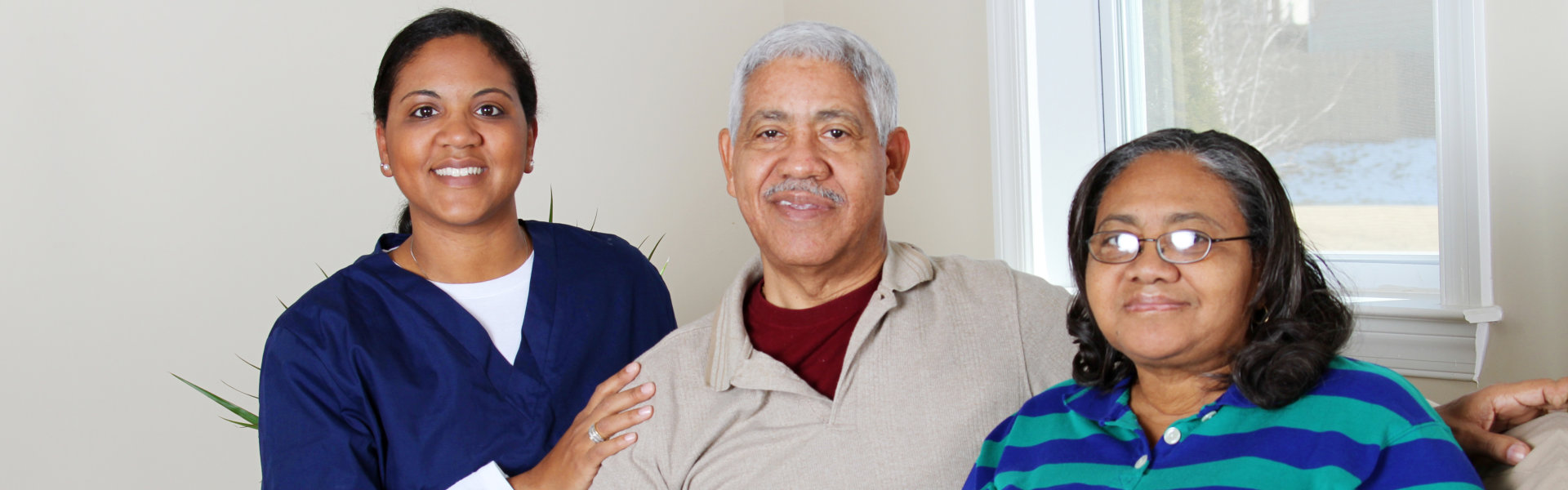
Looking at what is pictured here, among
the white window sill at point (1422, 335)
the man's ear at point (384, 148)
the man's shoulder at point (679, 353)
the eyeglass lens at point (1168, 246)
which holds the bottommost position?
the white window sill at point (1422, 335)

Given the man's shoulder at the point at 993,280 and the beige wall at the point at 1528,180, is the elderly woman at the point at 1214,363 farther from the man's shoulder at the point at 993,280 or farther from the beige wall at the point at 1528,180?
the beige wall at the point at 1528,180

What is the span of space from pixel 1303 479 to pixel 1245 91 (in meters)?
1.85

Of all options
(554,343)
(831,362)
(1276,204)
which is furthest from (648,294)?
(1276,204)

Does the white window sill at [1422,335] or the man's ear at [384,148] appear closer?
the man's ear at [384,148]

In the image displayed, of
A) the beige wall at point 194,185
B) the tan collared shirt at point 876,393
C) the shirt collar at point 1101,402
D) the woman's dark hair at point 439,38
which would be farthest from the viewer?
the beige wall at point 194,185

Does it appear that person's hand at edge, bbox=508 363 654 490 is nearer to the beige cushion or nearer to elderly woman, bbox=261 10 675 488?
elderly woman, bbox=261 10 675 488

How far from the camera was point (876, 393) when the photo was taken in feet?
4.94

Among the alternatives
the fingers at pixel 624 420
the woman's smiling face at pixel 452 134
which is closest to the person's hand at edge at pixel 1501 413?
the fingers at pixel 624 420

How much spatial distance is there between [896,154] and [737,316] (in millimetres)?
342

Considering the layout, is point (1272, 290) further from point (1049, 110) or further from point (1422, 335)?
point (1049, 110)

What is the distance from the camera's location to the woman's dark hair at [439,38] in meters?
1.85

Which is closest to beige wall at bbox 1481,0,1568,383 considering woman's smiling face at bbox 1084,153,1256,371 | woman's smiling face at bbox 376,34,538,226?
woman's smiling face at bbox 1084,153,1256,371

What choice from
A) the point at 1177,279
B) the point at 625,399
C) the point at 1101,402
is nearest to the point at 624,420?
the point at 625,399

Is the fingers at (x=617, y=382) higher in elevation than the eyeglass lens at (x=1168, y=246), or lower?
lower
